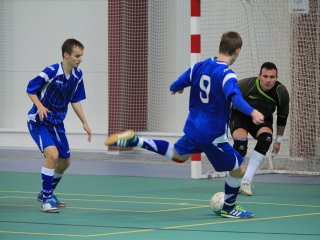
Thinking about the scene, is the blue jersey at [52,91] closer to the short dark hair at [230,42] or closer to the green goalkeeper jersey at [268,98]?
the short dark hair at [230,42]

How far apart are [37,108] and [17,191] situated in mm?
2190

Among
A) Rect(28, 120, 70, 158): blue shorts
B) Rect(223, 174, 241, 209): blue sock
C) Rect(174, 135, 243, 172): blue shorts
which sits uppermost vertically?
Rect(28, 120, 70, 158): blue shorts

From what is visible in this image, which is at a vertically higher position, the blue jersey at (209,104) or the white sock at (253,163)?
the blue jersey at (209,104)

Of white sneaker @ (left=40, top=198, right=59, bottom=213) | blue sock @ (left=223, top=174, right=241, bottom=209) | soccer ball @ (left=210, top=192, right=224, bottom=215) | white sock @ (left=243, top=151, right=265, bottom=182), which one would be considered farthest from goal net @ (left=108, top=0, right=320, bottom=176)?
white sneaker @ (left=40, top=198, right=59, bottom=213)

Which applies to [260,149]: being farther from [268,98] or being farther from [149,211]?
[149,211]

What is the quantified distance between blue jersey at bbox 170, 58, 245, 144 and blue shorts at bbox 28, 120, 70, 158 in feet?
4.97

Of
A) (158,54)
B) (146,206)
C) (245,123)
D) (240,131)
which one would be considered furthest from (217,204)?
(158,54)

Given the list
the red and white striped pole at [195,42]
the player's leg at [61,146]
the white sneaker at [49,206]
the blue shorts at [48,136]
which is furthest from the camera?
the red and white striped pole at [195,42]

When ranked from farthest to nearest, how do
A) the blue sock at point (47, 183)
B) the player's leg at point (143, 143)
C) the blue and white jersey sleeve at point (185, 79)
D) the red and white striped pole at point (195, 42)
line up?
the red and white striped pole at point (195, 42) → the blue sock at point (47, 183) → the blue and white jersey sleeve at point (185, 79) → the player's leg at point (143, 143)

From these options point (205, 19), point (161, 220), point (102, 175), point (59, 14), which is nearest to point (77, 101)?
point (161, 220)

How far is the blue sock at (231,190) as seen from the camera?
870cm

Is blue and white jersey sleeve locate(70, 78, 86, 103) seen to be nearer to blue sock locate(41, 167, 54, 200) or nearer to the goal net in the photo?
blue sock locate(41, 167, 54, 200)

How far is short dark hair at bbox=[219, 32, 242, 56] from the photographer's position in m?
8.45

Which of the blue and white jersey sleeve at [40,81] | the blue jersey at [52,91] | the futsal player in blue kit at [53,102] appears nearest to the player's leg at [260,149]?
the futsal player in blue kit at [53,102]
